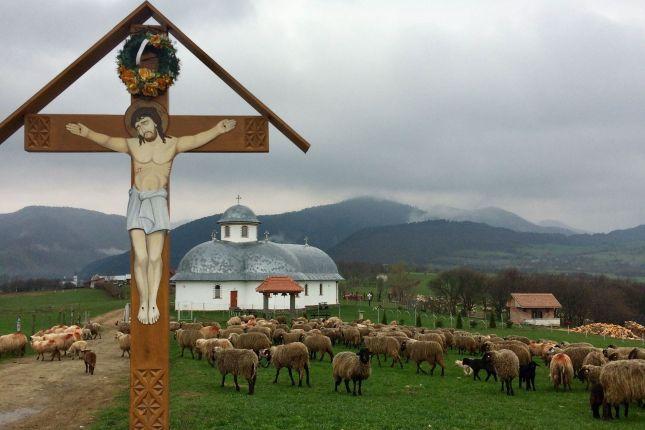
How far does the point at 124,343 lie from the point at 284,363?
34.3 ft

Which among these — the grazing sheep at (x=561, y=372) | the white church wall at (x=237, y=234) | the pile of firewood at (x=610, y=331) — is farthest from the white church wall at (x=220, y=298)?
the grazing sheep at (x=561, y=372)

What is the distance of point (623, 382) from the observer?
45.8 feet

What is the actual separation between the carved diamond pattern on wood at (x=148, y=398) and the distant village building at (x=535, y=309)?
203ft

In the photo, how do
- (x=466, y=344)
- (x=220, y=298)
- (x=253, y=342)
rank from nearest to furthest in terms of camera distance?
(x=253, y=342)
(x=466, y=344)
(x=220, y=298)

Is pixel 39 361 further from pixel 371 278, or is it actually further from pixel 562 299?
pixel 371 278

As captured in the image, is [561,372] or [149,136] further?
[561,372]

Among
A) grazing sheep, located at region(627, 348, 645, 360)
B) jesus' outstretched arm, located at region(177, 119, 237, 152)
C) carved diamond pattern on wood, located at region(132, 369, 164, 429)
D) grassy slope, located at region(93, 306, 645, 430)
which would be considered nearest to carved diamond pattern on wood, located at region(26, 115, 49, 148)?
jesus' outstretched arm, located at region(177, 119, 237, 152)

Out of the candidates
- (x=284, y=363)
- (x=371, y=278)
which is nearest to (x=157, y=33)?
(x=284, y=363)

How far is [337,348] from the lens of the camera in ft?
101

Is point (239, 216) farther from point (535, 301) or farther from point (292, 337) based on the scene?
point (292, 337)

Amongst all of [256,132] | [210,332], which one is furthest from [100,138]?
[210,332]

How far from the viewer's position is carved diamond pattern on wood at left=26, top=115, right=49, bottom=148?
7.45 meters

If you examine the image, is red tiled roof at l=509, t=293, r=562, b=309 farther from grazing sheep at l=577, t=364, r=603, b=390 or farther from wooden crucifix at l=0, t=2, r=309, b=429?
wooden crucifix at l=0, t=2, r=309, b=429

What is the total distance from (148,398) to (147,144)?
121 inches
